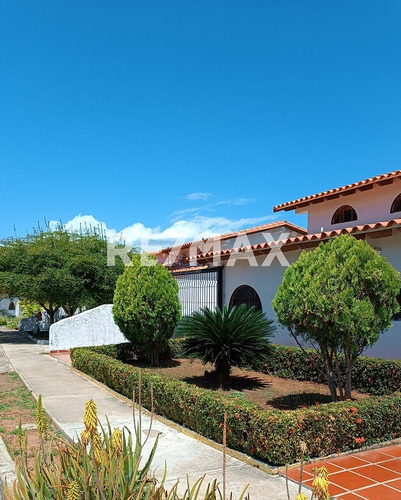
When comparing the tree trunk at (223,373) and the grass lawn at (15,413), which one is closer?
the grass lawn at (15,413)

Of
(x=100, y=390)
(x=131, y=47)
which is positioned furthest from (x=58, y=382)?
(x=131, y=47)

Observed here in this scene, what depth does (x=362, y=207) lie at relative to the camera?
1277cm

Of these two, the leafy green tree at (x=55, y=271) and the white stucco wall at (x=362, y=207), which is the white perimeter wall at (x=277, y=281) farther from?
the leafy green tree at (x=55, y=271)

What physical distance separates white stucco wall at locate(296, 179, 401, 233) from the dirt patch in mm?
5584

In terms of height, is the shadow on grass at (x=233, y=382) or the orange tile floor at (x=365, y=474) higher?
the shadow on grass at (x=233, y=382)

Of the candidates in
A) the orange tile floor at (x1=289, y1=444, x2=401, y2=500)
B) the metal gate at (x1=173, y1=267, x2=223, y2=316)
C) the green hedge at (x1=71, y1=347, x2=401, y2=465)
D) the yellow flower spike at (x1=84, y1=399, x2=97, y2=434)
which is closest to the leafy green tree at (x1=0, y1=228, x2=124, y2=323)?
the metal gate at (x1=173, y1=267, x2=223, y2=316)

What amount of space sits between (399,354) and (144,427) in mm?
5128

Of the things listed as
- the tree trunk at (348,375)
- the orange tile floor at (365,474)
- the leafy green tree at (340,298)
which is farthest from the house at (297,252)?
the orange tile floor at (365,474)

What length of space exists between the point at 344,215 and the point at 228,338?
718 cm

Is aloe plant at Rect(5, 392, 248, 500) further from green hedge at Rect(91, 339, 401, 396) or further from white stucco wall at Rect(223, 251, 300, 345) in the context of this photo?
white stucco wall at Rect(223, 251, 300, 345)

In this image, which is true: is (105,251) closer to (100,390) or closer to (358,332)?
(100,390)

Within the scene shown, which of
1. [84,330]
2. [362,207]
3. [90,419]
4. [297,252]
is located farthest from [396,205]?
[90,419]

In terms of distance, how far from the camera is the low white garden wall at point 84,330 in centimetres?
1605

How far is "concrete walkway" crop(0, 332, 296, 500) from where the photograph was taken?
4121 mm
